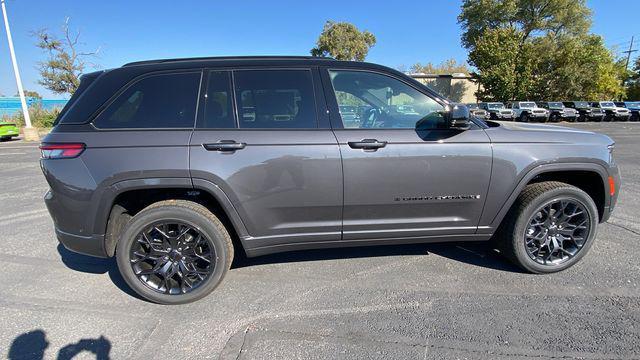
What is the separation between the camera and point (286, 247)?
2852 mm

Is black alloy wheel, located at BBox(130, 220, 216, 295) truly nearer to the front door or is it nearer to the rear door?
the rear door

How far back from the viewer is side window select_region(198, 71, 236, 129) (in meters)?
2.63

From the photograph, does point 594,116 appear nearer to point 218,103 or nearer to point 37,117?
point 218,103

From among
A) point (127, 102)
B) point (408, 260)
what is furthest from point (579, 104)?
point (127, 102)

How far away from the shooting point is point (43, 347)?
2.28 meters

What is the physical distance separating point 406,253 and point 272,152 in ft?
6.13

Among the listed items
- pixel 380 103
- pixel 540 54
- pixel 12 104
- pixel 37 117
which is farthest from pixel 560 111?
pixel 12 104

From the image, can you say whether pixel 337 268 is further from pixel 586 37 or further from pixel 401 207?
pixel 586 37

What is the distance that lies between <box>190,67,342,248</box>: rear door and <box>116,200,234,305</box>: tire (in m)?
0.27

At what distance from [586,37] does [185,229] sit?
151 feet

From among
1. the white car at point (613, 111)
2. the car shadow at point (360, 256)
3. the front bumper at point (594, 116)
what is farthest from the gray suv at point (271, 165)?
the white car at point (613, 111)

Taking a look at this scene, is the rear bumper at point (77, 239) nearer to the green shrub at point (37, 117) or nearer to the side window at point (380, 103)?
the side window at point (380, 103)

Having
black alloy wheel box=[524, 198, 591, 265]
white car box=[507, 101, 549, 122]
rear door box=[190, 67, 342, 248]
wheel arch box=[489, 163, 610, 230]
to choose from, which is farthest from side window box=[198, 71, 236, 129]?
white car box=[507, 101, 549, 122]

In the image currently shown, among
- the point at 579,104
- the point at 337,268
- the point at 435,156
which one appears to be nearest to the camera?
the point at 435,156
